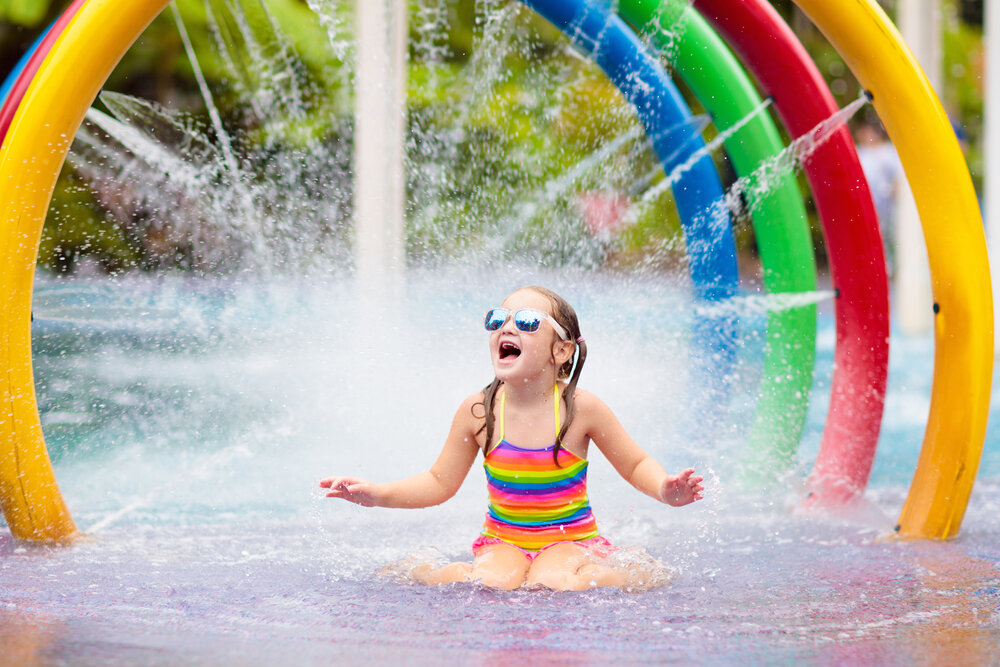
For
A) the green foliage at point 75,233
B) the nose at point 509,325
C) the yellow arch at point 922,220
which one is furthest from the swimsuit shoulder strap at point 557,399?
the green foliage at point 75,233

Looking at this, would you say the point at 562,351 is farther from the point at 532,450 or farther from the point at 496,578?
the point at 496,578

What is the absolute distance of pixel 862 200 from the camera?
4.04 m

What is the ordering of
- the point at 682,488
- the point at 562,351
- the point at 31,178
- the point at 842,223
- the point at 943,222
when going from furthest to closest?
the point at 842,223
the point at 943,222
the point at 31,178
the point at 562,351
the point at 682,488

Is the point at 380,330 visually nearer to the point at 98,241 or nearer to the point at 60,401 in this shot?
the point at 60,401

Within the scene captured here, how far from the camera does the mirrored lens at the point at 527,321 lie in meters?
3.09

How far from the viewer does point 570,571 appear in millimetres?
2982

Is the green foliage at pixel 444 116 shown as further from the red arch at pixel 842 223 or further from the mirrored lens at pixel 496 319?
the mirrored lens at pixel 496 319

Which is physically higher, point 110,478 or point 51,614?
point 110,478

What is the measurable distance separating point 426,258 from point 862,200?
3325 millimetres

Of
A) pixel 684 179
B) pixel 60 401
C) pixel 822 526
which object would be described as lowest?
pixel 822 526

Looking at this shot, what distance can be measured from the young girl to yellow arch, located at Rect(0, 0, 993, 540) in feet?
3.90

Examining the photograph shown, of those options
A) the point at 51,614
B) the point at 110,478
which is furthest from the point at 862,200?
the point at 110,478

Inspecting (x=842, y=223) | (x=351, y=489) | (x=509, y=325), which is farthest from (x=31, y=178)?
(x=842, y=223)

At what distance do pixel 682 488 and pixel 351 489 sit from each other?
911mm
